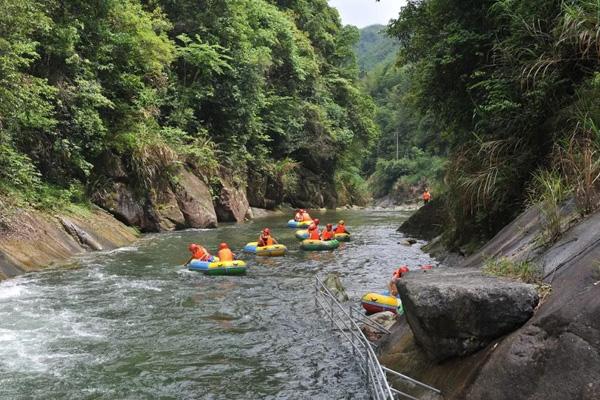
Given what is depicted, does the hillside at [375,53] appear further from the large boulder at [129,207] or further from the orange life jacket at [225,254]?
the orange life jacket at [225,254]

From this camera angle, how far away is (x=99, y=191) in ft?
59.3

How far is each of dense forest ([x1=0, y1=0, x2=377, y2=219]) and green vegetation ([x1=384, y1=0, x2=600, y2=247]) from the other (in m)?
9.19

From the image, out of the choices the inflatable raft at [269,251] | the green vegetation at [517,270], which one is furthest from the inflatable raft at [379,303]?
the inflatable raft at [269,251]

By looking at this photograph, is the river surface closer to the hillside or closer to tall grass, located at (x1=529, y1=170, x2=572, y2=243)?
tall grass, located at (x1=529, y1=170, x2=572, y2=243)

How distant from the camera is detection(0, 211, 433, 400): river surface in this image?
572 centimetres

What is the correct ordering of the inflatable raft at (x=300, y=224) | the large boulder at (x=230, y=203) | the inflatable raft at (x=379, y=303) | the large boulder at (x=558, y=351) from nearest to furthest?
the large boulder at (x=558, y=351)
the inflatable raft at (x=379, y=303)
the inflatable raft at (x=300, y=224)
the large boulder at (x=230, y=203)

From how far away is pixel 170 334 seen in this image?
7.59 meters

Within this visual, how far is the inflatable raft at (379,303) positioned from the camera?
28.4ft

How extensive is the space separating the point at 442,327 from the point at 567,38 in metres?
4.91

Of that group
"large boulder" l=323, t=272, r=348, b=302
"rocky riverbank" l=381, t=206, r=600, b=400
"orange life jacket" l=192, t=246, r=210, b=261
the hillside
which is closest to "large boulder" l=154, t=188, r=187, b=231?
"orange life jacket" l=192, t=246, r=210, b=261

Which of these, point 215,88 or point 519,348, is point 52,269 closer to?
point 519,348

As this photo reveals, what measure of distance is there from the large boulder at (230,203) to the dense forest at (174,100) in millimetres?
585

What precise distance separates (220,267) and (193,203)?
32.6 feet

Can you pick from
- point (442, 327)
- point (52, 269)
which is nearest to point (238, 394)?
point (442, 327)
